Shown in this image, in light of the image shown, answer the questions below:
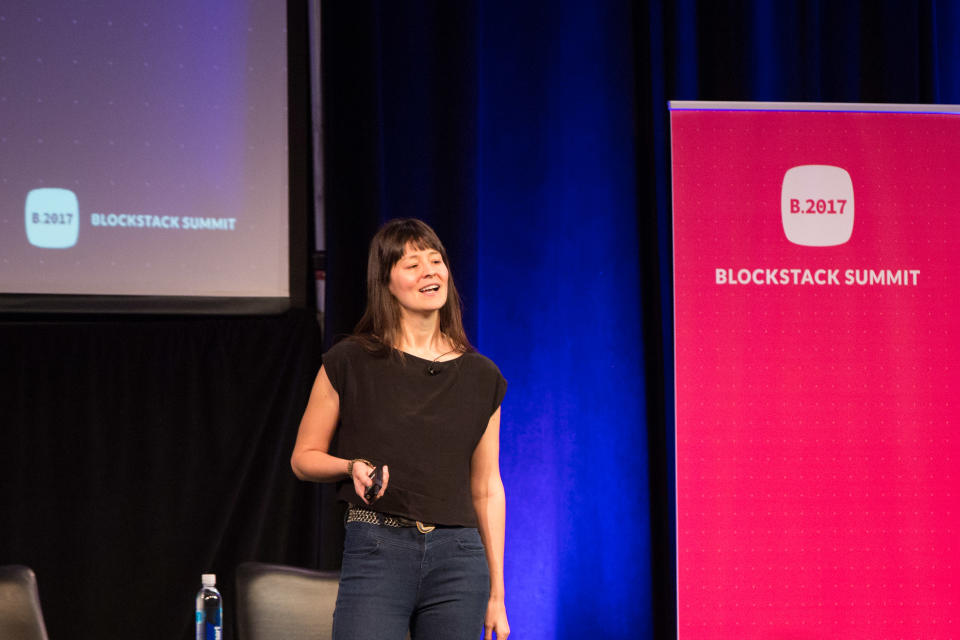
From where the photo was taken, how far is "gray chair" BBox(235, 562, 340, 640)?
87.1 inches

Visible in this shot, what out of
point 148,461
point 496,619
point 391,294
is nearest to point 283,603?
point 496,619

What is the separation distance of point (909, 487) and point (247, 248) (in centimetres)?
220

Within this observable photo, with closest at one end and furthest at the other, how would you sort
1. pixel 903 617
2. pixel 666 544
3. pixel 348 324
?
pixel 903 617 → pixel 348 324 → pixel 666 544

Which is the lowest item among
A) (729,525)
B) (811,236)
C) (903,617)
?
(903,617)

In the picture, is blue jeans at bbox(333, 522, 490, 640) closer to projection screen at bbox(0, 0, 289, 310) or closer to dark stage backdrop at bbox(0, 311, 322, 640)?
dark stage backdrop at bbox(0, 311, 322, 640)

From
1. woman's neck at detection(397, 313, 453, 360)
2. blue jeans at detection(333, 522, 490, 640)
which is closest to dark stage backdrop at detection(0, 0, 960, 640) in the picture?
woman's neck at detection(397, 313, 453, 360)

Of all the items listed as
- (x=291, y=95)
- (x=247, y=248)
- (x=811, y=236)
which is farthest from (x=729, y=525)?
(x=291, y=95)

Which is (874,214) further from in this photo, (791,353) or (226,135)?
(226,135)

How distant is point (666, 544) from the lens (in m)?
3.39

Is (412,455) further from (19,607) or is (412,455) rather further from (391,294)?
(19,607)

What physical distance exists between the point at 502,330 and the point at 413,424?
1.53 meters

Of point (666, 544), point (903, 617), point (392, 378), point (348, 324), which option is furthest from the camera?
point (666, 544)

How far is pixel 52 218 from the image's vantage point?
300cm

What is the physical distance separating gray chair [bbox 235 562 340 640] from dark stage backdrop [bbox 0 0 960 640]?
32.2 inches
